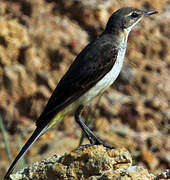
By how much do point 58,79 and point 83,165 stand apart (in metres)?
5.90

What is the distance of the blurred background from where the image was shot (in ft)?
38.1

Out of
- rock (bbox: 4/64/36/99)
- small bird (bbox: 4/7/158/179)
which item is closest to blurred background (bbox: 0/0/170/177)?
rock (bbox: 4/64/36/99)

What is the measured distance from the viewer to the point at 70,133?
11.8 meters

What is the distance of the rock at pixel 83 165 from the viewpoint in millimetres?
6262

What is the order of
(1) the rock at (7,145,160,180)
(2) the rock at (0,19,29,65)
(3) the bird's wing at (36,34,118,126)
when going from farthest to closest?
(2) the rock at (0,19,29,65) < (3) the bird's wing at (36,34,118,126) < (1) the rock at (7,145,160,180)

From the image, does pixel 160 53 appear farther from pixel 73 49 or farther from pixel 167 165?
pixel 167 165

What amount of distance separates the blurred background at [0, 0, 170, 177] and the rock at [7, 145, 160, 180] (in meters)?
→ 4.45

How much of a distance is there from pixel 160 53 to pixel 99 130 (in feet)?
8.38

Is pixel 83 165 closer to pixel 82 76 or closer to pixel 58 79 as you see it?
pixel 82 76

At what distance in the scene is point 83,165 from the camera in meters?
6.32

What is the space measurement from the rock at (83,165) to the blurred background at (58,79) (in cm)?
445

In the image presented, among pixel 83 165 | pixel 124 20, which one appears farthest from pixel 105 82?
pixel 83 165

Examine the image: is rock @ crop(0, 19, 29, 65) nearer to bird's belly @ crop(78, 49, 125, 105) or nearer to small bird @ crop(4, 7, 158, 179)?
small bird @ crop(4, 7, 158, 179)

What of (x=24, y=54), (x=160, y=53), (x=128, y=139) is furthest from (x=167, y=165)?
(x=24, y=54)
